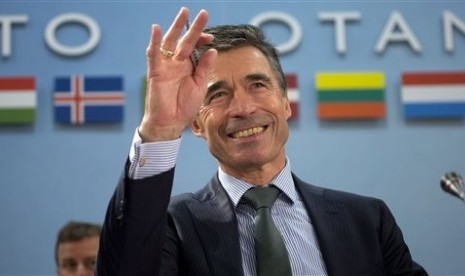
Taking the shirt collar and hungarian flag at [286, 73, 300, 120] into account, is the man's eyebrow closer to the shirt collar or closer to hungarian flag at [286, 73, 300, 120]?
the shirt collar

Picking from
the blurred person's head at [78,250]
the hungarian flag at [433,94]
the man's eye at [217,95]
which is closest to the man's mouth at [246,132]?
the man's eye at [217,95]

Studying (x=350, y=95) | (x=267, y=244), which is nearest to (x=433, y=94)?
(x=350, y=95)

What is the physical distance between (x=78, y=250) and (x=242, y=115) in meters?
0.99

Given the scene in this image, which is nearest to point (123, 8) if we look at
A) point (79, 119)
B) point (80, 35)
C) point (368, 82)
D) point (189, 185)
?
point (80, 35)

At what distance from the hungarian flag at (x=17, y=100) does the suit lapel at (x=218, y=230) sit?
4.79 feet

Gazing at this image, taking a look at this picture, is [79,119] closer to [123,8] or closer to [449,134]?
[123,8]

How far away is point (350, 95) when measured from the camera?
284cm

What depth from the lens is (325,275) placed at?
1.42m

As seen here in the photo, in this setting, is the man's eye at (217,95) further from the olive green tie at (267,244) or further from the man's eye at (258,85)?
the olive green tie at (267,244)

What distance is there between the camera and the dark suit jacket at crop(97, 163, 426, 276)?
45.4 inches

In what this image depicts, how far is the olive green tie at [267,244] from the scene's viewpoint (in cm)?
136

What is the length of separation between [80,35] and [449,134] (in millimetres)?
1708

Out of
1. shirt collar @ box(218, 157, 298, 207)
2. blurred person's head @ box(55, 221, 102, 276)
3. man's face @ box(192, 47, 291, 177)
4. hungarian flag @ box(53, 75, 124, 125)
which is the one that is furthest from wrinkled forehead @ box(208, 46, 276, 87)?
hungarian flag @ box(53, 75, 124, 125)

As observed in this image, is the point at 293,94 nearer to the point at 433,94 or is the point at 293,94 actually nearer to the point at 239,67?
the point at 433,94
